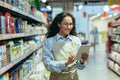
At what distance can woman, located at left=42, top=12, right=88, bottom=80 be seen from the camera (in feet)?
10.0

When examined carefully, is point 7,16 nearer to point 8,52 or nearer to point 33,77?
point 8,52

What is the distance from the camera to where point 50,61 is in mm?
3049

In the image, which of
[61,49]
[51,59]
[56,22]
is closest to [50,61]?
[51,59]

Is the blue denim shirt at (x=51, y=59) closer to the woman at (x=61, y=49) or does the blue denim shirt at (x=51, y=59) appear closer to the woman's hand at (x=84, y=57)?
the woman at (x=61, y=49)

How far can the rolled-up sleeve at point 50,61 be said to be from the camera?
2.99 metres

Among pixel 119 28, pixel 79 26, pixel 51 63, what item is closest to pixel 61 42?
pixel 51 63

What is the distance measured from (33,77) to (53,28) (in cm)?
147

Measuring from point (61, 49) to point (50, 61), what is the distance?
246mm

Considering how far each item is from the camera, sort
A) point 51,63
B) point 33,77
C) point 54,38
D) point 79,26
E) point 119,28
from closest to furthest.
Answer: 1. point 51,63
2. point 54,38
3. point 33,77
4. point 119,28
5. point 79,26

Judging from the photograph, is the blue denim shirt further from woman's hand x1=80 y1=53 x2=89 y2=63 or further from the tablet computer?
the tablet computer

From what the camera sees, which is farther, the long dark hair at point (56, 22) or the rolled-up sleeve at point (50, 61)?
the long dark hair at point (56, 22)

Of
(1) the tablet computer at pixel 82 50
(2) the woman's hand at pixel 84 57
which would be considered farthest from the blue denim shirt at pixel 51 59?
(1) the tablet computer at pixel 82 50

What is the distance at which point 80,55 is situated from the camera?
2936 millimetres

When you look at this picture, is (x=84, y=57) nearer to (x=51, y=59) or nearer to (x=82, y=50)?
(x=82, y=50)
